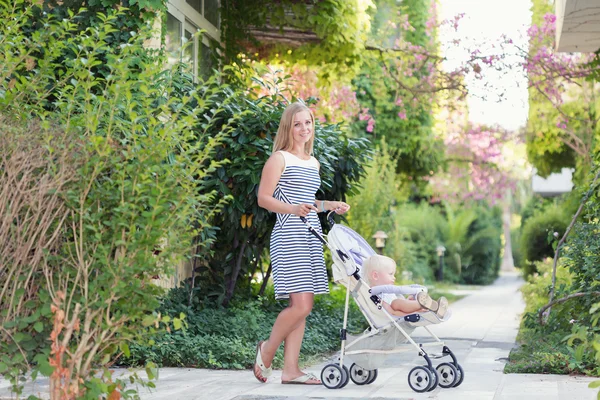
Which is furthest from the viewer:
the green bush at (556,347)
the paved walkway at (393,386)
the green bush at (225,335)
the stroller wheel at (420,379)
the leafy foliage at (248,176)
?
the leafy foliage at (248,176)

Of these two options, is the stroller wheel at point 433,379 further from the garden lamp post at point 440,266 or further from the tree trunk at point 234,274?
the garden lamp post at point 440,266

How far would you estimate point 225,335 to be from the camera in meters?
6.95

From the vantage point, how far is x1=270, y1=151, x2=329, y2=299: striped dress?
534 cm

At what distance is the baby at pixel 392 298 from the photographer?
16.5ft

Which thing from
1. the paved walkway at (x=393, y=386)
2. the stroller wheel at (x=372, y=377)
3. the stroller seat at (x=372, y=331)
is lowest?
the paved walkway at (x=393, y=386)

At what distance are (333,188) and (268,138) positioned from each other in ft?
2.98

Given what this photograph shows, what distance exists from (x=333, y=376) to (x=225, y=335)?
75.7 inches

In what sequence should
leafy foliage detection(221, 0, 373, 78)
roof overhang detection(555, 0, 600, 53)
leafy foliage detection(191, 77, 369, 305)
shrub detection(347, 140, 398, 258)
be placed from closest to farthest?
leafy foliage detection(191, 77, 369, 305) → roof overhang detection(555, 0, 600, 53) → leafy foliage detection(221, 0, 373, 78) → shrub detection(347, 140, 398, 258)

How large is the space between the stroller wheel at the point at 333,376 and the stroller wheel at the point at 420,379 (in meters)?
0.44

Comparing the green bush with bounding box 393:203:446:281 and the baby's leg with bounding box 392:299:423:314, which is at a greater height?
the green bush with bounding box 393:203:446:281

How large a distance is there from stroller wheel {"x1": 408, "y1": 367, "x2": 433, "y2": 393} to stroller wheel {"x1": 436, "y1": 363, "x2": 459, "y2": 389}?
283 millimetres

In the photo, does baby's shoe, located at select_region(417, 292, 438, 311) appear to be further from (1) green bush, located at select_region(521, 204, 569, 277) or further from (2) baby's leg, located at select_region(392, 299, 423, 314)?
(1) green bush, located at select_region(521, 204, 569, 277)

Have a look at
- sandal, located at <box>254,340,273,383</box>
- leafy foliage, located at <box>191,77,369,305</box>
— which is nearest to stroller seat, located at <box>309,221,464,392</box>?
sandal, located at <box>254,340,273,383</box>

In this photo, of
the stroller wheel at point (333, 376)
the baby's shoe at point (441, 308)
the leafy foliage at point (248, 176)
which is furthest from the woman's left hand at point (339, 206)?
the leafy foliage at point (248, 176)
